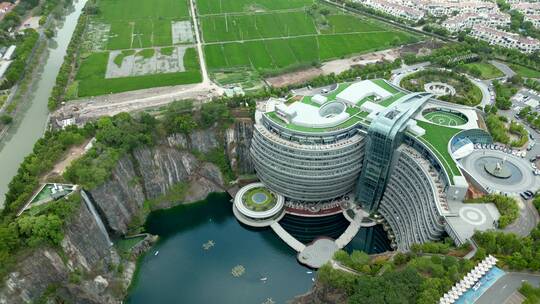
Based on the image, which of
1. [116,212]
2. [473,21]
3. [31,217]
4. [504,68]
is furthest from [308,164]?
[473,21]

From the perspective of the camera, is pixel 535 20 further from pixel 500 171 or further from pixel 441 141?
pixel 500 171

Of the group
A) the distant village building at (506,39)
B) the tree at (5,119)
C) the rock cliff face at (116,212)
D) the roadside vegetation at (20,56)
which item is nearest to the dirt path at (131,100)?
the tree at (5,119)

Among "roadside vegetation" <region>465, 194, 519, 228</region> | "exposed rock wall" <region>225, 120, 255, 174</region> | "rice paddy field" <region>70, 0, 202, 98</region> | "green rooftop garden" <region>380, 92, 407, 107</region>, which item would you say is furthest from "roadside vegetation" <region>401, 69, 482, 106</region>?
"rice paddy field" <region>70, 0, 202, 98</region>

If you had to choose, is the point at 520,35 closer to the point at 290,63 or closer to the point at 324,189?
the point at 290,63

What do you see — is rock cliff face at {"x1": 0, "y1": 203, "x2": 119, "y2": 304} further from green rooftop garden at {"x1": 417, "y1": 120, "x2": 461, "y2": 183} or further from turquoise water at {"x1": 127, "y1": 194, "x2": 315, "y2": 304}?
green rooftop garden at {"x1": 417, "y1": 120, "x2": 461, "y2": 183}

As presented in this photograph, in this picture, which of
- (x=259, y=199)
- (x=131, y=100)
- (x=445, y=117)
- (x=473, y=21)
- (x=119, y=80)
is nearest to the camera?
(x=445, y=117)
